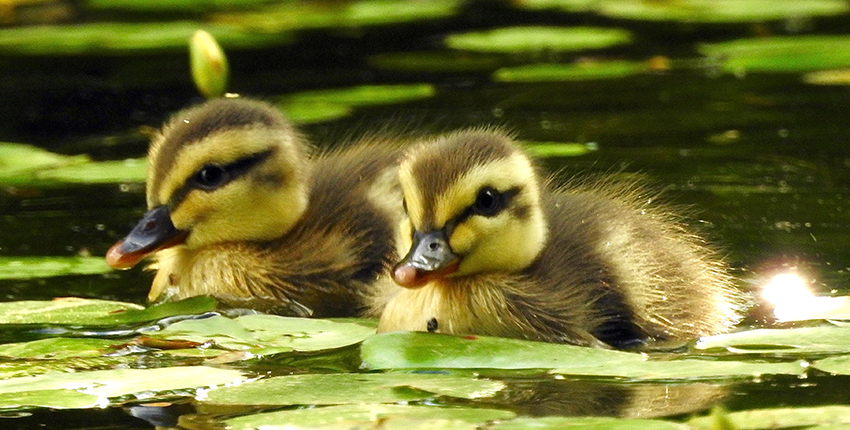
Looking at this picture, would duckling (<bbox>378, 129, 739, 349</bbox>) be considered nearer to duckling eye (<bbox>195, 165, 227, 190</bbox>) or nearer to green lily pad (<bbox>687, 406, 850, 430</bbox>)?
duckling eye (<bbox>195, 165, 227, 190</bbox>)

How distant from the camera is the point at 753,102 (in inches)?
274

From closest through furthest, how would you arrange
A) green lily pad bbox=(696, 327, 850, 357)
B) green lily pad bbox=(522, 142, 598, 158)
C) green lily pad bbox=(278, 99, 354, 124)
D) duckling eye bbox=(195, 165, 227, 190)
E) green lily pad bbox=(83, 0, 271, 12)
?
green lily pad bbox=(696, 327, 850, 357), duckling eye bbox=(195, 165, 227, 190), green lily pad bbox=(522, 142, 598, 158), green lily pad bbox=(278, 99, 354, 124), green lily pad bbox=(83, 0, 271, 12)

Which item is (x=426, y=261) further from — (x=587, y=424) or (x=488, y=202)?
(x=587, y=424)

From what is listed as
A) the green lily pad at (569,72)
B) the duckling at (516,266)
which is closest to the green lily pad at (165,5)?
the green lily pad at (569,72)

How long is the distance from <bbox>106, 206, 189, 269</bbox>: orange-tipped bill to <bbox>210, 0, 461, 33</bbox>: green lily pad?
14.5 ft

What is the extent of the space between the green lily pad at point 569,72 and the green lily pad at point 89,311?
137 inches

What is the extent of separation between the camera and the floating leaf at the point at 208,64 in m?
5.80

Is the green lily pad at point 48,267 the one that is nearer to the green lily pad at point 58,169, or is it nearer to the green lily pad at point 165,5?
the green lily pad at point 58,169

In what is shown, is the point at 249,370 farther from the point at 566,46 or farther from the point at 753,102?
the point at 566,46

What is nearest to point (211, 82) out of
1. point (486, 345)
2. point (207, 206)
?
point (207, 206)

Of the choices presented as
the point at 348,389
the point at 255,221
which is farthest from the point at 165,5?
the point at 348,389

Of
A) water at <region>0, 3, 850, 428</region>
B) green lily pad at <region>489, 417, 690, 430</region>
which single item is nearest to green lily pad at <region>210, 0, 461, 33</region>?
water at <region>0, 3, 850, 428</region>

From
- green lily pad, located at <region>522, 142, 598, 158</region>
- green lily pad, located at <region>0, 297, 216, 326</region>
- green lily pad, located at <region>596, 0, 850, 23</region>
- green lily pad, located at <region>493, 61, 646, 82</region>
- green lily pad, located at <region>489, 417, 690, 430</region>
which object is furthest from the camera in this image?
green lily pad, located at <region>596, 0, 850, 23</region>

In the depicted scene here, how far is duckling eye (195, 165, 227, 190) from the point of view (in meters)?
4.37
